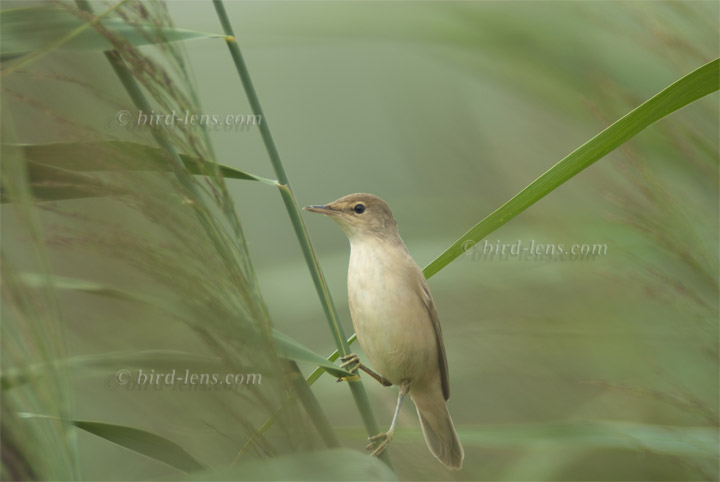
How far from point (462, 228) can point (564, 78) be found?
56 cm

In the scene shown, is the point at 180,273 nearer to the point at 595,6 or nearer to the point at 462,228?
the point at 462,228

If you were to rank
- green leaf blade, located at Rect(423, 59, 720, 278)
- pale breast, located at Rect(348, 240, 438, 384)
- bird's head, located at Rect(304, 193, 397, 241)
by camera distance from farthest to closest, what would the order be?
bird's head, located at Rect(304, 193, 397, 241) → pale breast, located at Rect(348, 240, 438, 384) → green leaf blade, located at Rect(423, 59, 720, 278)

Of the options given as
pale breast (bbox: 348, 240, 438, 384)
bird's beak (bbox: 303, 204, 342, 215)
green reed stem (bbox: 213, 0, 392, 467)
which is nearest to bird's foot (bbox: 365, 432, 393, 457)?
green reed stem (bbox: 213, 0, 392, 467)

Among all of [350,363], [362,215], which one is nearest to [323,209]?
[362,215]

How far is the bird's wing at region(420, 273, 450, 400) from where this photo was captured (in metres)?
1.84

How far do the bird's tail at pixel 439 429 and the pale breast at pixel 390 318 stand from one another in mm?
97

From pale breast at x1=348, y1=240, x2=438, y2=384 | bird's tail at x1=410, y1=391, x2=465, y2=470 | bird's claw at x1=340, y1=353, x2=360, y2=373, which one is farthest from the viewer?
bird's tail at x1=410, y1=391, x2=465, y2=470

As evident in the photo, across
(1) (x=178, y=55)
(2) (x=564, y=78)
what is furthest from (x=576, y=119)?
(1) (x=178, y=55)

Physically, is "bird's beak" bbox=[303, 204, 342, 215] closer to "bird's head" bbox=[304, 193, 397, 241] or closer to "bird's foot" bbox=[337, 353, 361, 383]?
"bird's head" bbox=[304, 193, 397, 241]

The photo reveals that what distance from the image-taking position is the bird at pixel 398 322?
1755mm

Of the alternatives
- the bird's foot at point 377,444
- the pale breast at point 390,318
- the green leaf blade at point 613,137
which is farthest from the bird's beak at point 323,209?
the bird's foot at point 377,444

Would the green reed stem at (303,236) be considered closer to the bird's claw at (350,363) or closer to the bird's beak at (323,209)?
the bird's claw at (350,363)

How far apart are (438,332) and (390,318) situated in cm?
19

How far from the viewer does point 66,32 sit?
3.71ft
